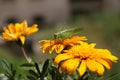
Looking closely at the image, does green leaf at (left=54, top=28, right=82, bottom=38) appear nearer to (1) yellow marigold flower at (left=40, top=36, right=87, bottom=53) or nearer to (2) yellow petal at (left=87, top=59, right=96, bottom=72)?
(1) yellow marigold flower at (left=40, top=36, right=87, bottom=53)

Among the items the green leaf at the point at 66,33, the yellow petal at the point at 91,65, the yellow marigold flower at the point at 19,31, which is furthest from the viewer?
the yellow marigold flower at the point at 19,31

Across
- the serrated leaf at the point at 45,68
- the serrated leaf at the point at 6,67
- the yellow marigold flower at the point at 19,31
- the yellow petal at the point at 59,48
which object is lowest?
the serrated leaf at the point at 6,67

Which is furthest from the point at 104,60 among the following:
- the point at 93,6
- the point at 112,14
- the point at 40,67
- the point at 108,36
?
the point at 93,6

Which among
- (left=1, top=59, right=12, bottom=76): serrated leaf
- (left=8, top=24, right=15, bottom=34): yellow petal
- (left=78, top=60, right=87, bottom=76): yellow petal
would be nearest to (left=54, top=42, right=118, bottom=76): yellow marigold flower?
(left=78, top=60, right=87, bottom=76): yellow petal

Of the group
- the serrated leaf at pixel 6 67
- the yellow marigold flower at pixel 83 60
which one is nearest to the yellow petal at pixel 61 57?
the yellow marigold flower at pixel 83 60

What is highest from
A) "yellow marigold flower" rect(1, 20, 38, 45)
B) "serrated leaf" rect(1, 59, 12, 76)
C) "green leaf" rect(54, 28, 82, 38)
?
"green leaf" rect(54, 28, 82, 38)

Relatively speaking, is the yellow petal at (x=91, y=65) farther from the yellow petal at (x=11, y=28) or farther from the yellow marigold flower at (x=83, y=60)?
the yellow petal at (x=11, y=28)

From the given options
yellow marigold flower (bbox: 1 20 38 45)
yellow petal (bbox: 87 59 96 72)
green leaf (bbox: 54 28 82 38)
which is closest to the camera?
yellow petal (bbox: 87 59 96 72)

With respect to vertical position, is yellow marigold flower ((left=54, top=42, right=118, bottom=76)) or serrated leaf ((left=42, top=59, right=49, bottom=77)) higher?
yellow marigold flower ((left=54, top=42, right=118, bottom=76))

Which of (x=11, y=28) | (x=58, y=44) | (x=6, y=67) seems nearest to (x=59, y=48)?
(x=58, y=44)

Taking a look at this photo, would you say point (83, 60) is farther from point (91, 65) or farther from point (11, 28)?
→ point (11, 28)
